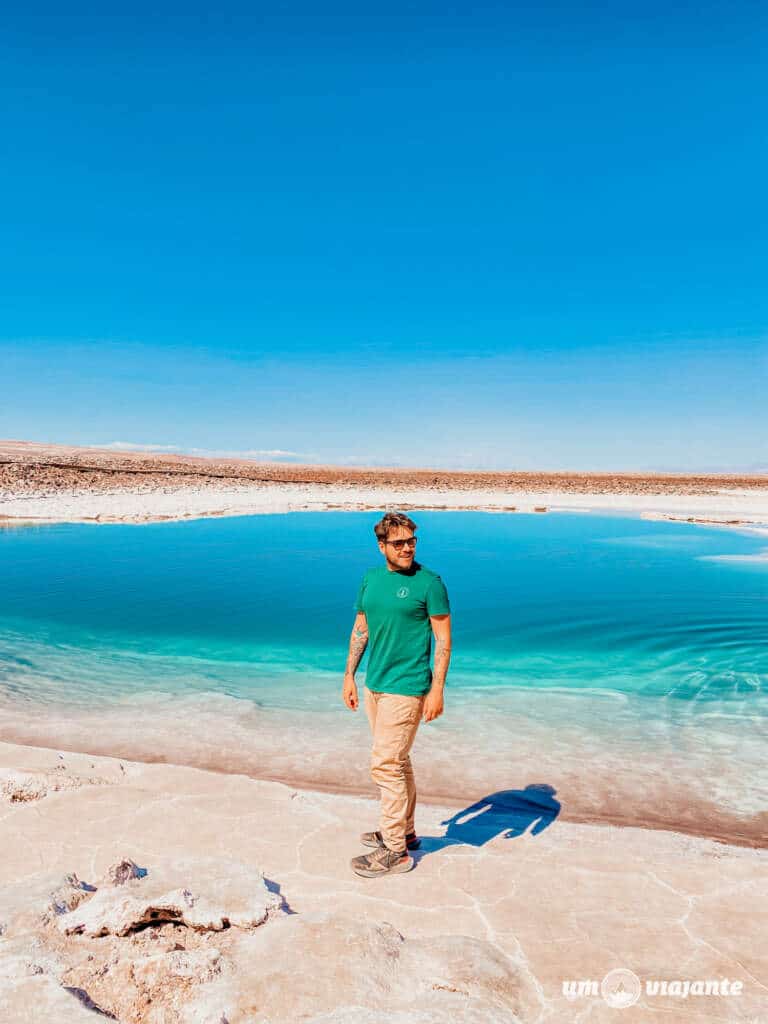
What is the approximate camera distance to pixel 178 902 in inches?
117

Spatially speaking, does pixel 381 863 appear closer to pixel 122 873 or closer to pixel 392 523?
pixel 122 873

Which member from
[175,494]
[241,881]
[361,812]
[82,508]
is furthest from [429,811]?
[175,494]

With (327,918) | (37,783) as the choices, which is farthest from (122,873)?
(37,783)

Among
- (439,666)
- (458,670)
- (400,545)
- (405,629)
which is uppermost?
(400,545)

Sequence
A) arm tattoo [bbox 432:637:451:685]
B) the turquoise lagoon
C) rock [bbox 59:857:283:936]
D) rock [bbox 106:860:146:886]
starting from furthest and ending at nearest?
the turquoise lagoon
arm tattoo [bbox 432:637:451:685]
rock [bbox 106:860:146:886]
rock [bbox 59:857:283:936]

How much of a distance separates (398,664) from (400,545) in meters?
0.62

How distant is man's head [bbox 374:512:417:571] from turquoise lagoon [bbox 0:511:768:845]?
8.36 ft

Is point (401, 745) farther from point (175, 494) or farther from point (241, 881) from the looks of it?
point (175, 494)

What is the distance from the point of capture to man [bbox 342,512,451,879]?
3713mm

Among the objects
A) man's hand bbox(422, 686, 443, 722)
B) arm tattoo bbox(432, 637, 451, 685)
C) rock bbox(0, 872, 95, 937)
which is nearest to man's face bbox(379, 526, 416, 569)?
arm tattoo bbox(432, 637, 451, 685)

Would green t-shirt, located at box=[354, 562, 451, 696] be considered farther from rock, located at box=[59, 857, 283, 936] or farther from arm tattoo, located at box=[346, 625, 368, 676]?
rock, located at box=[59, 857, 283, 936]

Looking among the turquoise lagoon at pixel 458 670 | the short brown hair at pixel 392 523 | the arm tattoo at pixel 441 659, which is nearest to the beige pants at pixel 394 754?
the arm tattoo at pixel 441 659

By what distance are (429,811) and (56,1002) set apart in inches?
121

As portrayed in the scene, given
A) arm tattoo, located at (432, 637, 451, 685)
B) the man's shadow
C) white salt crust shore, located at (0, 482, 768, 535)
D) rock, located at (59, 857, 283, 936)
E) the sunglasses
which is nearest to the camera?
rock, located at (59, 857, 283, 936)
